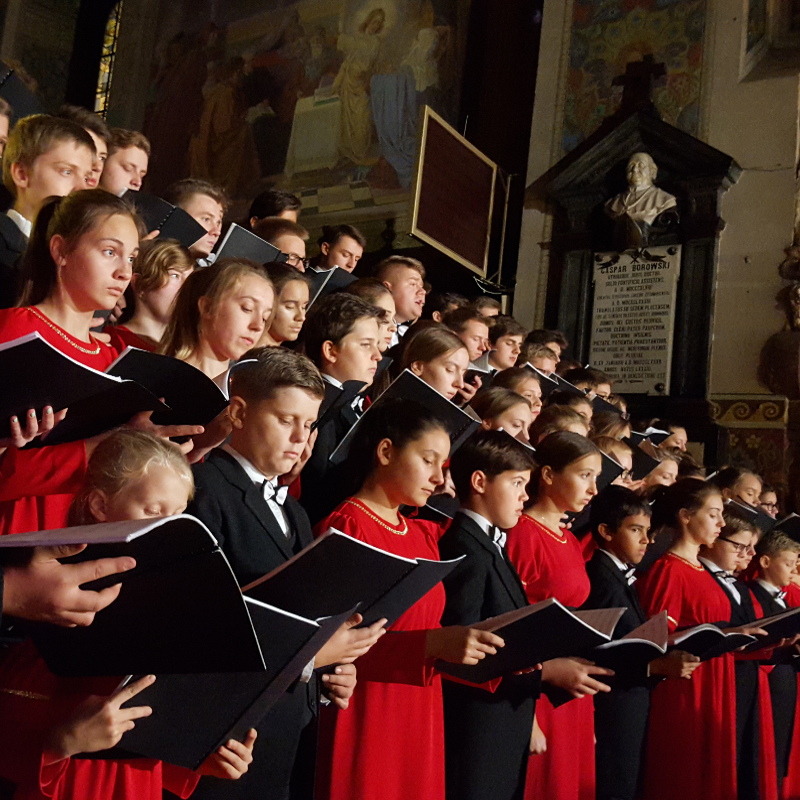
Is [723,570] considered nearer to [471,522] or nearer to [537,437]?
[537,437]

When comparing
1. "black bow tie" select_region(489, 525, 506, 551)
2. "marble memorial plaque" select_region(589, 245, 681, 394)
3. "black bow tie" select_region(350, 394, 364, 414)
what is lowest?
"black bow tie" select_region(489, 525, 506, 551)

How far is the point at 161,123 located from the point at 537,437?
1043 centimetres

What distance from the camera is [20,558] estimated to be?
4.29 feet

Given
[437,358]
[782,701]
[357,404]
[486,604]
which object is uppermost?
[437,358]

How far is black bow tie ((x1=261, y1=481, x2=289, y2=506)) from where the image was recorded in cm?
232

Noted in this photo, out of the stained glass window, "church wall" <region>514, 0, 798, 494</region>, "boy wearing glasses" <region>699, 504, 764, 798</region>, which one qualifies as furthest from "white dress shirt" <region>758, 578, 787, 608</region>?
the stained glass window

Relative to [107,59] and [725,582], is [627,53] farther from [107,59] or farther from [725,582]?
[107,59]

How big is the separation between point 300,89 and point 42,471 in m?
10.8

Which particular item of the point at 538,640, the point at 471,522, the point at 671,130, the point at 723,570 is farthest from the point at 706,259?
the point at 538,640

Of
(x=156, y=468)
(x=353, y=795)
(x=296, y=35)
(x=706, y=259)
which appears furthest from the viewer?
(x=296, y=35)

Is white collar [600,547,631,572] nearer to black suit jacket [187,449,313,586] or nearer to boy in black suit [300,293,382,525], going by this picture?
boy in black suit [300,293,382,525]

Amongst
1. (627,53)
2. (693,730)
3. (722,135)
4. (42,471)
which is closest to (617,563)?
(693,730)

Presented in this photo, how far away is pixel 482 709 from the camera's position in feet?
Result: 9.23

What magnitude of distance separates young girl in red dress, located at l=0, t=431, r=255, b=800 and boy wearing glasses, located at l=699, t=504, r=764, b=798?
2843mm
